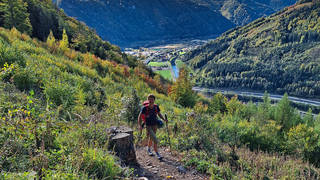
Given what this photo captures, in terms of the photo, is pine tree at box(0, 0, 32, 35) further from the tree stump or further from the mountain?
the mountain

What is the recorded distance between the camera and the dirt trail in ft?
17.0

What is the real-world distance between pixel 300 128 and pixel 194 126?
13.7 meters

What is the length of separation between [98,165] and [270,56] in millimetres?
152371

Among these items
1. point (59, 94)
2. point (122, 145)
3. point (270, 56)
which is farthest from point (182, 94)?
point (270, 56)

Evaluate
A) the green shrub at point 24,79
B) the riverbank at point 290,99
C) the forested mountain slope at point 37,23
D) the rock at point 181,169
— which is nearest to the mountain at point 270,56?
the riverbank at point 290,99

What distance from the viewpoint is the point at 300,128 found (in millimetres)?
17562

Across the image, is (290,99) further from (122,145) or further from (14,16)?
(122,145)

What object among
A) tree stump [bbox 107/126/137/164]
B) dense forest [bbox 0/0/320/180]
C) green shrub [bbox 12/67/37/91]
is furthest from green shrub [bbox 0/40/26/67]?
tree stump [bbox 107/126/137/164]

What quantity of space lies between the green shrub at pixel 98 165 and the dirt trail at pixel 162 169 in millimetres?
1322

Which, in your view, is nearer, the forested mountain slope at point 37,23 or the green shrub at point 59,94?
the green shrub at point 59,94

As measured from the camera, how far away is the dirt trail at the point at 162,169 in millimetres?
5176

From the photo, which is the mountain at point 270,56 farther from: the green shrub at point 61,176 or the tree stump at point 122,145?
the green shrub at point 61,176

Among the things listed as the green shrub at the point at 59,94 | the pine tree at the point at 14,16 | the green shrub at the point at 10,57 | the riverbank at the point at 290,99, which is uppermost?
the pine tree at the point at 14,16

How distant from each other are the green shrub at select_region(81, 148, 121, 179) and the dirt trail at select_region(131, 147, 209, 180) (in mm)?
1322
